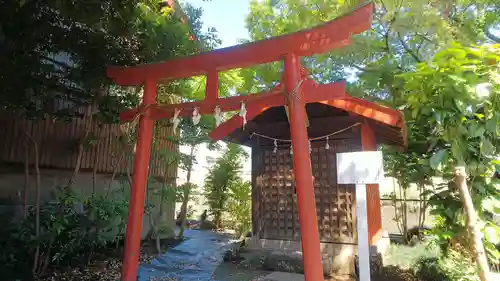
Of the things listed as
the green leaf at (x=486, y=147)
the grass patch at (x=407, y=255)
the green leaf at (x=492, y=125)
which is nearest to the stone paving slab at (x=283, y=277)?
the grass patch at (x=407, y=255)

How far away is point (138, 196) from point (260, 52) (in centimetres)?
303

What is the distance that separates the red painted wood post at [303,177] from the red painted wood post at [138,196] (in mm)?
2555

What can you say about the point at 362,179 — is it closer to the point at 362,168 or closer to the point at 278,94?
the point at 362,168

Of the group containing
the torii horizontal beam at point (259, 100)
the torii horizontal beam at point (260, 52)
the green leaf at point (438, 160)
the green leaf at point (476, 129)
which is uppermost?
the torii horizontal beam at point (260, 52)

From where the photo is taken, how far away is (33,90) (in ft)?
17.6

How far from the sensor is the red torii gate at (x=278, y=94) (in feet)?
12.2

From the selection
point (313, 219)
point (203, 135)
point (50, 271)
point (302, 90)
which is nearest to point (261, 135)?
point (203, 135)

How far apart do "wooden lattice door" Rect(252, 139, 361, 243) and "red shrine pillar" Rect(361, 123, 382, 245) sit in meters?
0.29

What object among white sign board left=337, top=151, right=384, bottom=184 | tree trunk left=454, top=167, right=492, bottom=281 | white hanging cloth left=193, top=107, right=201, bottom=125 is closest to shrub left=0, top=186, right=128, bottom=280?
white hanging cloth left=193, top=107, right=201, bottom=125

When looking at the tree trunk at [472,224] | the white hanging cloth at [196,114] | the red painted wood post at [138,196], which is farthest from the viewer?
the red painted wood post at [138,196]

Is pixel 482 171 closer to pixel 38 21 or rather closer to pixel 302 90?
pixel 302 90

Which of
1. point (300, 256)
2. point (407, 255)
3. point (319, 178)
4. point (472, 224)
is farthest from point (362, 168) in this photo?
point (407, 255)

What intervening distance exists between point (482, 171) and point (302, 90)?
3391 millimetres

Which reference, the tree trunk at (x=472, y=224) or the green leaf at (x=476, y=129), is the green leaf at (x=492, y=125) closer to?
the green leaf at (x=476, y=129)
